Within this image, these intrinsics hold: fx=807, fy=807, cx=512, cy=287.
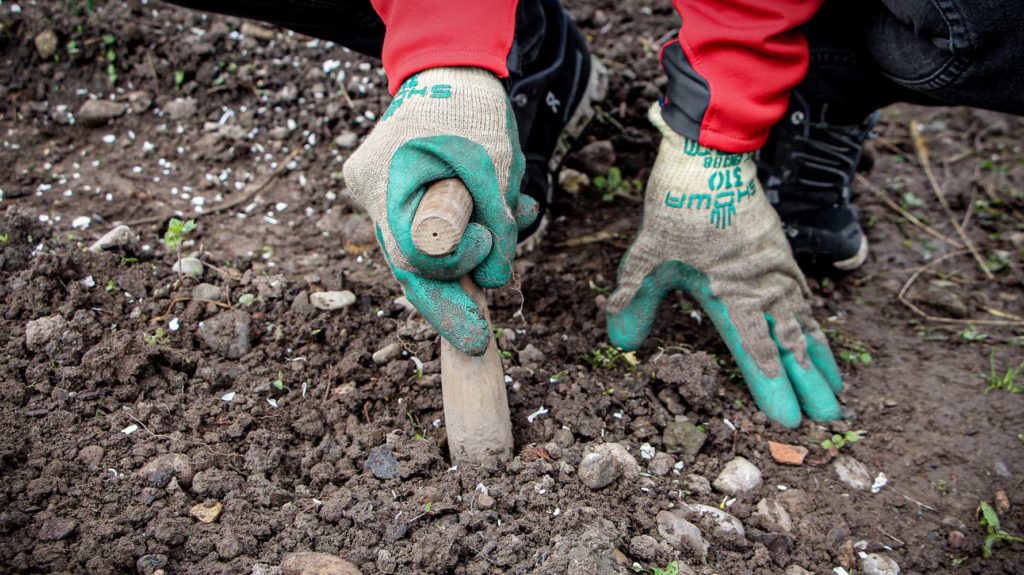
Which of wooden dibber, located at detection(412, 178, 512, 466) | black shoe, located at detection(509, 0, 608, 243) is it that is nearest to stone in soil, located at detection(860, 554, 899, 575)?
wooden dibber, located at detection(412, 178, 512, 466)

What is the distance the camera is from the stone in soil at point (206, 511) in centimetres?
157

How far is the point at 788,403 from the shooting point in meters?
2.03

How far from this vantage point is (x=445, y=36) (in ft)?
5.83

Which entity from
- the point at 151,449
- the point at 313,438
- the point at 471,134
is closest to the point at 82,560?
the point at 151,449

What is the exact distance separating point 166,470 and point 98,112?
1618mm

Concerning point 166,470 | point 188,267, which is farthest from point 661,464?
point 188,267

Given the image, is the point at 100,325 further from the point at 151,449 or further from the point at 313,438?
the point at 313,438

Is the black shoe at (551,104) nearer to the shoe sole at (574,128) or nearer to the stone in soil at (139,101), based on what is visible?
the shoe sole at (574,128)

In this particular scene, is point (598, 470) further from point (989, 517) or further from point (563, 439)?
point (989, 517)

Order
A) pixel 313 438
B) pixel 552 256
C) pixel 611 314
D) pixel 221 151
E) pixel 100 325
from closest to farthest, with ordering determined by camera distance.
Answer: pixel 313 438 → pixel 100 325 → pixel 611 314 → pixel 552 256 → pixel 221 151

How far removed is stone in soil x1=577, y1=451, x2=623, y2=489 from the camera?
1708 millimetres

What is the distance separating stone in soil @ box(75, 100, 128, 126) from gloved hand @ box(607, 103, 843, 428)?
6.04 feet

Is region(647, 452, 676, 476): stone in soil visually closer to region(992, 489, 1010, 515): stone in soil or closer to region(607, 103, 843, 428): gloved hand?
region(607, 103, 843, 428): gloved hand

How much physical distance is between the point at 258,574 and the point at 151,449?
0.42 metres
